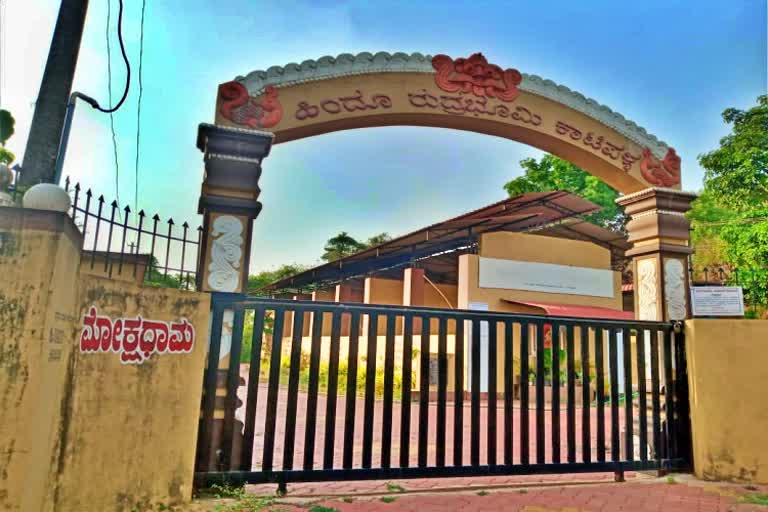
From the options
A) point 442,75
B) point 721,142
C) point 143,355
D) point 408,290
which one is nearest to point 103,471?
point 143,355

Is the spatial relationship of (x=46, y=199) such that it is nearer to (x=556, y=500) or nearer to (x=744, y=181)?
(x=556, y=500)

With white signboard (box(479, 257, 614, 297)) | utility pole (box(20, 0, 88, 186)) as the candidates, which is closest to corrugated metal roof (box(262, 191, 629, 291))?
white signboard (box(479, 257, 614, 297))

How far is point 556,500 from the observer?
13.2ft

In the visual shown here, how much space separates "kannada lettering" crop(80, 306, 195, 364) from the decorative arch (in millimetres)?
1782

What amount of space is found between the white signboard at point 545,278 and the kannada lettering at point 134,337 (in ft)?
36.7

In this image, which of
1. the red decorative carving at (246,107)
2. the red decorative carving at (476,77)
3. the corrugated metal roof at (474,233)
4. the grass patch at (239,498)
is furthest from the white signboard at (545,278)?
the grass patch at (239,498)

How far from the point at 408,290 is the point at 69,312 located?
12.5 m

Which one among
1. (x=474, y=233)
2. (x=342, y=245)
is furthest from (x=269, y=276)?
(x=474, y=233)

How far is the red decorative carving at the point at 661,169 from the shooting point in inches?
224

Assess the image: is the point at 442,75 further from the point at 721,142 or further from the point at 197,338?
the point at 721,142

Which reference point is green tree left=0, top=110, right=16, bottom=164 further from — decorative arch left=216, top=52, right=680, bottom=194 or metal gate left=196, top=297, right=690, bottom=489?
metal gate left=196, top=297, right=690, bottom=489

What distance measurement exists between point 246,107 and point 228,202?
0.87m

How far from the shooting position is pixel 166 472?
3449mm

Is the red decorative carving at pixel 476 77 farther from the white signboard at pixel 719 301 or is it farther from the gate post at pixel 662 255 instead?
the white signboard at pixel 719 301
